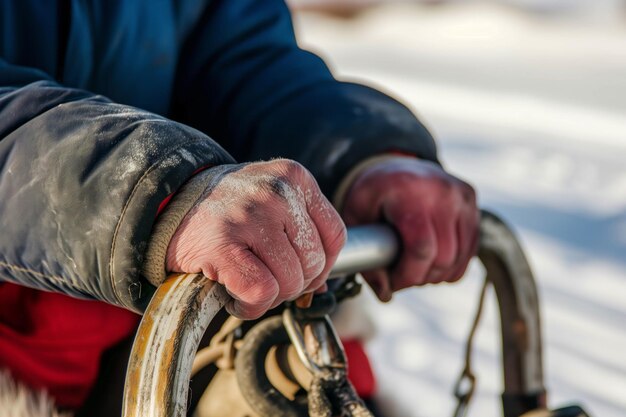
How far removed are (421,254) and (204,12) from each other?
40cm

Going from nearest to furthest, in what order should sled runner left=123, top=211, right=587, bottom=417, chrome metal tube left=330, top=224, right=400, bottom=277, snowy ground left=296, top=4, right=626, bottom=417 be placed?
sled runner left=123, top=211, right=587, bottom=417
chrome metal tube left=330, top=224, right=400, bottom=277
snowy ground left=296, top=4, right=626, bottom=417

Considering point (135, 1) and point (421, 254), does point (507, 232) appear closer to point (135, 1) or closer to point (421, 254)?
point (421, 254)

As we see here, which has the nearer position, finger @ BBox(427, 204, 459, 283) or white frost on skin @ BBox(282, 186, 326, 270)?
white frost on skin @ BBox(282, 186, 326, 270)

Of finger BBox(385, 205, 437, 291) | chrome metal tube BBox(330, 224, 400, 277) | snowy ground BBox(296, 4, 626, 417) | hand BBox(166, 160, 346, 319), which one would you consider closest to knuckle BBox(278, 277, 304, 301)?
hand BBox(166, 160, 346, 319)

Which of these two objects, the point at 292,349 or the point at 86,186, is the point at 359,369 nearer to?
the point at 292,349

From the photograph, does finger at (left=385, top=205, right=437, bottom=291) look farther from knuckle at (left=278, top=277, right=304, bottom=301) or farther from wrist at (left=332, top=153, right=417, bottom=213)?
knuckle at (left=278, top=277, right=304, bottom=301)

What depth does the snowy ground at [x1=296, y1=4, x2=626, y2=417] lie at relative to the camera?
1.74 m

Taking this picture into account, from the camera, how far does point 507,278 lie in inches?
31.3

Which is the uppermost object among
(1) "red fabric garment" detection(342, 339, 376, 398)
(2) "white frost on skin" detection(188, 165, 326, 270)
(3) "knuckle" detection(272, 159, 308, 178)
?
(3) "knuckle" detection(272, 159, 308, 178)

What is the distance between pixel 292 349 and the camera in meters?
0.66

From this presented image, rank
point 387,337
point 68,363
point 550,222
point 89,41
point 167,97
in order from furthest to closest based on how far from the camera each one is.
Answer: point 550,222 < point 387,337 < point 167,97 < point 89,41 < point 68,363

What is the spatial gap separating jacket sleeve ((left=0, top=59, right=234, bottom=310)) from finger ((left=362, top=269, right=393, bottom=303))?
9.5 inches

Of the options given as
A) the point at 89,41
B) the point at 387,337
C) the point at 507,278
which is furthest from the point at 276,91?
the point at 387,337

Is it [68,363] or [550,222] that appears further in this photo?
[550,222]
